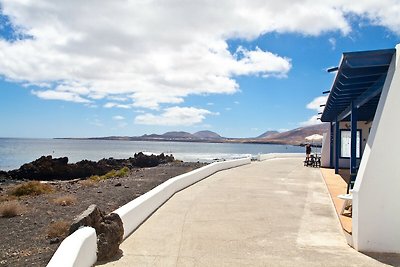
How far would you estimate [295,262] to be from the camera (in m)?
5.84

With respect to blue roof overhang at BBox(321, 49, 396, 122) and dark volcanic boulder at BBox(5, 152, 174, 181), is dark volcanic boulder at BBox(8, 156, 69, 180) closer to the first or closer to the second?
dark volcanic boulder at BBox(5, 152, 174, 181)

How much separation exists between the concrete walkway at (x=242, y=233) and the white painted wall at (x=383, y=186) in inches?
16.9

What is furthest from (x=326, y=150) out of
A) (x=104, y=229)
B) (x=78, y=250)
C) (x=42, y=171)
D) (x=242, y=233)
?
(x=42, y=171)

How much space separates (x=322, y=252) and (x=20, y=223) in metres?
6.81

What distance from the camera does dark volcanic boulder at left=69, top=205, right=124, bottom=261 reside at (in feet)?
18.8

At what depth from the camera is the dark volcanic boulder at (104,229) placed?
5.74m

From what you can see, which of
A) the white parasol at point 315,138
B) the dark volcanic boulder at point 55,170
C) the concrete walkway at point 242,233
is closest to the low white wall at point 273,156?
the white parasol at point 315,138

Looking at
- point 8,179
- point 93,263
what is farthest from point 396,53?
point 8,179

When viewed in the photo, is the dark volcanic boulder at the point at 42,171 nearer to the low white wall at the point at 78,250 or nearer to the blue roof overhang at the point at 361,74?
the blue roof overhang at the point at 361,74

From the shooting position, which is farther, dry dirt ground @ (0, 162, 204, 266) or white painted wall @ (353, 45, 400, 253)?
dry dirt ground @ (0, 162, 204, 266)

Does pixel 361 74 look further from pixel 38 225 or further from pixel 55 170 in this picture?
pixel 55 170

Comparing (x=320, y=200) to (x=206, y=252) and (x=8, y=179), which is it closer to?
(x=206, y=252)

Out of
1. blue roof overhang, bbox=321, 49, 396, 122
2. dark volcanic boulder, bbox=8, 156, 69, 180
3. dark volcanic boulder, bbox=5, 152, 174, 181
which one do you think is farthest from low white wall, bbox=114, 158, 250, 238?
dark volcanic boulder, bbox=8, 156, 69, 180

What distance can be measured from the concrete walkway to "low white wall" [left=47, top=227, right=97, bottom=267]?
16.9 inches
